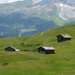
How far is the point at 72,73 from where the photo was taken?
296 feet

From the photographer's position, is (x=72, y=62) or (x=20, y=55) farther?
(x=20, y=55)

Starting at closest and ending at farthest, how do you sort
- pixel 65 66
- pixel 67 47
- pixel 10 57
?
pixel 65 66
pixel 10 57
pixel 67 47

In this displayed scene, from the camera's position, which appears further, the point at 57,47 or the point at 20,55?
the point at 57,47

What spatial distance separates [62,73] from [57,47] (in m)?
78.7

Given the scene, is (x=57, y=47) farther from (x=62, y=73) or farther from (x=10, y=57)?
(x=62, y=73)

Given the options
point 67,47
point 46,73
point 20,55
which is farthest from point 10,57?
point 67,47

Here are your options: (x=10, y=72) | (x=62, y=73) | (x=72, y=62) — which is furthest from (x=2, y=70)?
(x=72, y=62)

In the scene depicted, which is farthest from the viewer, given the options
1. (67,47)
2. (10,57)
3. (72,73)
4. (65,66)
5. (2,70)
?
(67,47)

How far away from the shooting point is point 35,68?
100 m

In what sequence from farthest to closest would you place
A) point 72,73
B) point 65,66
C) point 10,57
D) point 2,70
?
point 10,57
point 65,66
point 2,70
point 72,73

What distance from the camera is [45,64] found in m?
106

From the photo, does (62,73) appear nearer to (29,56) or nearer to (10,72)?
(10,72)

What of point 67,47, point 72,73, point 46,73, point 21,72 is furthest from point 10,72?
point 67,47

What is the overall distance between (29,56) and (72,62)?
22.0m
